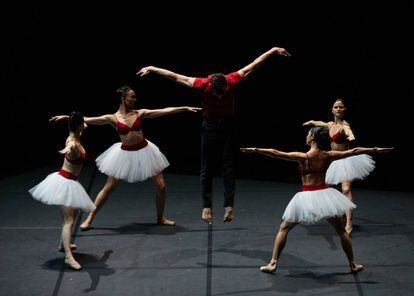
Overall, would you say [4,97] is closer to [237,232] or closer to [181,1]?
[181,1]

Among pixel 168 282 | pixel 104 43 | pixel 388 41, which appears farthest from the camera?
pixel 104 43

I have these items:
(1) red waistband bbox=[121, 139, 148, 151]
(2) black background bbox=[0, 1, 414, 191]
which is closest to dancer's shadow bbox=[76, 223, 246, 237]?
(1) red waistband bbox=[121, 139, 148, 151]

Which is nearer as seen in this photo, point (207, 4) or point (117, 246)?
point (117, 246)

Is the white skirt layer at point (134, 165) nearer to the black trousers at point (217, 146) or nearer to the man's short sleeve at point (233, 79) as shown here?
the black trousers at point (217, 146)

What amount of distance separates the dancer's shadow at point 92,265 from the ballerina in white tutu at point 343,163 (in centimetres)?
234

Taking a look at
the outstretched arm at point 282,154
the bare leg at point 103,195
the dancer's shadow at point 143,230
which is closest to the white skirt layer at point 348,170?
the dancer's shadow at point 143,230

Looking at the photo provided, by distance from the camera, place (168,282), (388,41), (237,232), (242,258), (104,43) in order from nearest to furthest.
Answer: (168,282) < (242,258) < (237,232) < (388,41) < (104,43)

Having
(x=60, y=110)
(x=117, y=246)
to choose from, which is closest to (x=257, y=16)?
(x=60, y=110)

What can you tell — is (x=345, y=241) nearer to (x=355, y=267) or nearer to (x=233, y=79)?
(x=355, y=267)

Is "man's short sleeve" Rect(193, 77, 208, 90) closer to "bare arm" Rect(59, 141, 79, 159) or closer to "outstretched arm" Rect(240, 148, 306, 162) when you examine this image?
"outstretched arm" Rect(240, 148, 306, 162)

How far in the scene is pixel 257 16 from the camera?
10.2m

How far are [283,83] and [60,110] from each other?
9.97 feet

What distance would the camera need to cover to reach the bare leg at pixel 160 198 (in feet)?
26.8

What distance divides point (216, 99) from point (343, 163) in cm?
177
